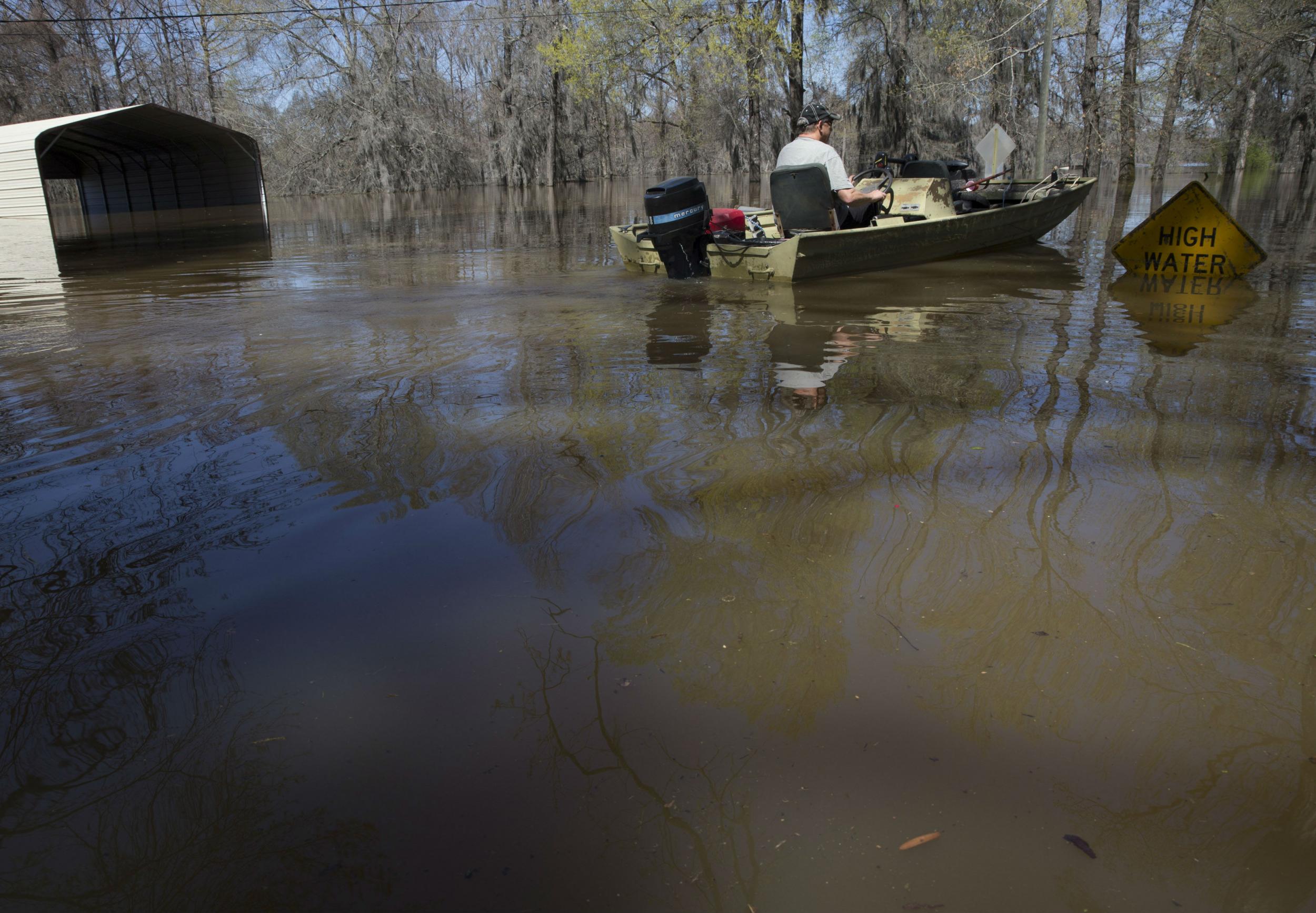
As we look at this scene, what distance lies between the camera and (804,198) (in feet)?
29.7

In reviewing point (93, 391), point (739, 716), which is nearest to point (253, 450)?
point (93, 391)

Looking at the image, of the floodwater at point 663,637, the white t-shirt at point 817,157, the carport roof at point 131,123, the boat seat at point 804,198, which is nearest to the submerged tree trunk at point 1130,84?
the white t-shirt at point 817,157

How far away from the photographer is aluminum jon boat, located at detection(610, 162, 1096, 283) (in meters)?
9.06

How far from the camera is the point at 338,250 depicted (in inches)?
573

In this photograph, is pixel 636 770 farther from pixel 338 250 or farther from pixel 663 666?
pixel 338 250

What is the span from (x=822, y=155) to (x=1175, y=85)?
2184 centimetres

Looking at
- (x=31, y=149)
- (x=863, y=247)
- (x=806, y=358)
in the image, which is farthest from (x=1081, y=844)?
(x=31, y=149)

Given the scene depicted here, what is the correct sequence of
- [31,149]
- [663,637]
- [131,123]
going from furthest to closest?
[131,123]
[31,149]
[663,637]

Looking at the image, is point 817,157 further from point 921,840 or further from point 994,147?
point 994,147

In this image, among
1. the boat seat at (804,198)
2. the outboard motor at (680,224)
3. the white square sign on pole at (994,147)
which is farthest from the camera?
the white square sign on pole at (994,147)

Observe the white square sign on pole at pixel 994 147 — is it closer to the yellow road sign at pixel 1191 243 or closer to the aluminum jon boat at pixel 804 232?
the aluminum jon boat at pixel 804 232

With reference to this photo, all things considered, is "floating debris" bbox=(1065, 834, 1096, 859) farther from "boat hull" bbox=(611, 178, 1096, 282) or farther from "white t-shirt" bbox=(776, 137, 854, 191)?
"white t-shirt" bbox=(776, 137, 854, 191)

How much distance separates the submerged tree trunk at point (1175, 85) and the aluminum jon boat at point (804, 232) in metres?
17.4

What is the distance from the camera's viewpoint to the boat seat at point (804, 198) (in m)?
8.80
